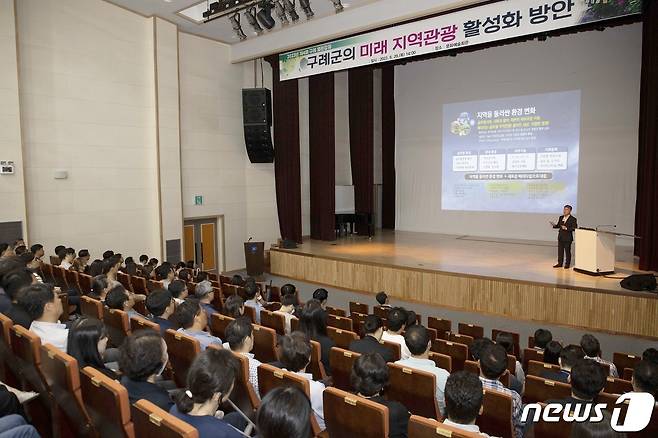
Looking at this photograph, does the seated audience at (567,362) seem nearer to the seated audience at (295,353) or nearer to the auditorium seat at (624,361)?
the auditorium seat at (624,361)

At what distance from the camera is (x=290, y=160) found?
11508 mm

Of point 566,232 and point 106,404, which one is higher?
point 566,232

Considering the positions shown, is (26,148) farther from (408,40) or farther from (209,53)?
(408,40)

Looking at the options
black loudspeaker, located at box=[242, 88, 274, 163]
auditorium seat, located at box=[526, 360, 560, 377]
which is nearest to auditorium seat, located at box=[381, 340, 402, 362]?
auditorium seat, located at box=[526, 360, 560, 377]

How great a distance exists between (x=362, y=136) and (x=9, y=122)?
8.40 metres

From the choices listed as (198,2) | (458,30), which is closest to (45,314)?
(458,30)

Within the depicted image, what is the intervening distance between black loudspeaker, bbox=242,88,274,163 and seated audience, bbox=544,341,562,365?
8.19 meters

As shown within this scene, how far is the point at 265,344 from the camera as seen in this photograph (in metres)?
3.55

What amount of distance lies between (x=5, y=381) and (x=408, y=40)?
7136 mm

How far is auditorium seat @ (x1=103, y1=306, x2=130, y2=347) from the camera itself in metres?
3.40

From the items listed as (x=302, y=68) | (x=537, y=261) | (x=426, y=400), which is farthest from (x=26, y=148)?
(x=537, y=261)

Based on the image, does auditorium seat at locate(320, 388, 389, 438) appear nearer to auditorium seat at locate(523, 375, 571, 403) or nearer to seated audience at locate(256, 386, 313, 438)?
seated audience at locate(256, 386, 313, 438)

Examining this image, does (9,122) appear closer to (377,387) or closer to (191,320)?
(191,320)

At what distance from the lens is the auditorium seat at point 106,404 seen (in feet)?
6.34
